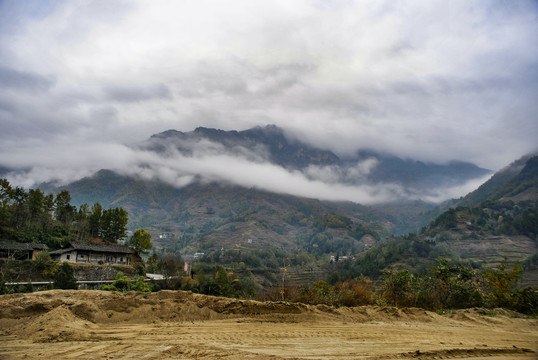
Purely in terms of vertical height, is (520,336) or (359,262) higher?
(520,336)

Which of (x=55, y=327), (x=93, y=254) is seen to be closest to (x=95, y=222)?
(x=93, y=254)

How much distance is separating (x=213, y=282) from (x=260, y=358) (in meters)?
48.3

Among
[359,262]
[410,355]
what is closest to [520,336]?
[410,355]

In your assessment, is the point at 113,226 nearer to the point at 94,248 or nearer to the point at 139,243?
the point at 139,243

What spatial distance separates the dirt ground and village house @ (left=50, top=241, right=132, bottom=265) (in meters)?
37.5

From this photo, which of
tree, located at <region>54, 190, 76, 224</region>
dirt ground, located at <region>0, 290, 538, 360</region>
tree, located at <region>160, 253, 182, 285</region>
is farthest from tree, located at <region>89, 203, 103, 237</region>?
dirt ground, located at <region>0, 290, 538, 360</region>

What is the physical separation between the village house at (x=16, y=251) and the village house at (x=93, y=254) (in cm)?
252

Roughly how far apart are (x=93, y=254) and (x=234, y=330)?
48.6 metres

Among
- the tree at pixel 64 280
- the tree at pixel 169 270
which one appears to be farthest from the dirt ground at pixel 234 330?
the tree at pixel 169 270

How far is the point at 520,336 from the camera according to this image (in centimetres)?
1231

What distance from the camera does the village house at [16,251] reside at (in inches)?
1691

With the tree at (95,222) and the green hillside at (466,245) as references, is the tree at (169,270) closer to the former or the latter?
the tree at (95,222)

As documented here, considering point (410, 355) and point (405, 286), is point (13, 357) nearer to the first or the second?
point (410, 355)

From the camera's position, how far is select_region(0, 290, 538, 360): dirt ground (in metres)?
9.65
